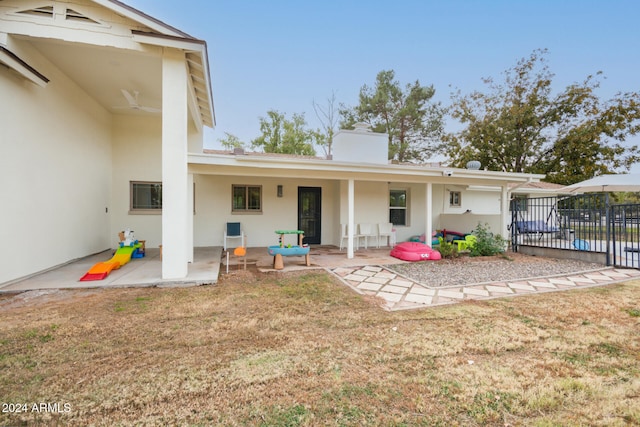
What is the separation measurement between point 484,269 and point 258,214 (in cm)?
696

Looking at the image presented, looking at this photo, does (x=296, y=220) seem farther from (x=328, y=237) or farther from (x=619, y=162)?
(x=619, y=162)

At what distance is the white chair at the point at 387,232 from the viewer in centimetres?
973

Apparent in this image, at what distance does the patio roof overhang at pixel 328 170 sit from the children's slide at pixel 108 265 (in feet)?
8.11

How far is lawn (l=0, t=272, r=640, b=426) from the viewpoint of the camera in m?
1.88

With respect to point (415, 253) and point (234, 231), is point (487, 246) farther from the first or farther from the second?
point (234, 231)

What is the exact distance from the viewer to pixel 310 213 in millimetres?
10078

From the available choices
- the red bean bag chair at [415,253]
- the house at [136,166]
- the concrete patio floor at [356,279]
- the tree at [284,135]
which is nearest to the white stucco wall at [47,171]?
the house at [136,166]

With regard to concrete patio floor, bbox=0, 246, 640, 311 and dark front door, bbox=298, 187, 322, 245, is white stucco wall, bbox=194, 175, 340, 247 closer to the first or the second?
dark front door, bbox=298, 187, 322, 245

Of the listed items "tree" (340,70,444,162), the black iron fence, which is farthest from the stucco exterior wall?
"tree" (340,70,444,162)

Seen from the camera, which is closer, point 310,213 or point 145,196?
point 145,196

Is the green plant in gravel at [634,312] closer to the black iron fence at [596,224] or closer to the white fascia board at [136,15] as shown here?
the black iron fence at [596,224]

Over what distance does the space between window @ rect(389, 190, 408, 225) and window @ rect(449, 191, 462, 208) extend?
101 inches

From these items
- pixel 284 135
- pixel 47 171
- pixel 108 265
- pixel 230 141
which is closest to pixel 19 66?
pixel 47 171

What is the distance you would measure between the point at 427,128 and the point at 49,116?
2061 cm
